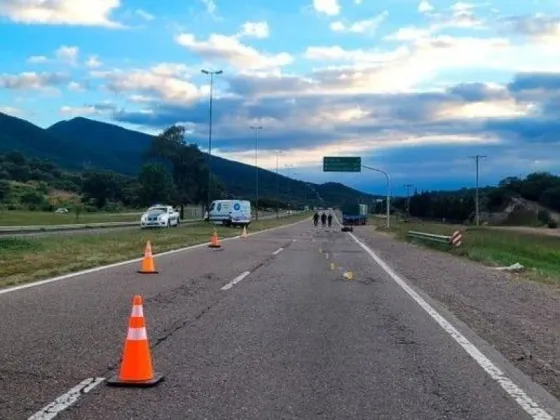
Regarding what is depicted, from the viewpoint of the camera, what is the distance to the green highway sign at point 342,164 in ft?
248

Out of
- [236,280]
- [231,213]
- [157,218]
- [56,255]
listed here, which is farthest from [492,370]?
[231,213]

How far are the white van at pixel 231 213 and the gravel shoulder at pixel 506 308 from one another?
40029 millimetres

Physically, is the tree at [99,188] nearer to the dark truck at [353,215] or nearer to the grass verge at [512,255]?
the dark truck at [353,215]

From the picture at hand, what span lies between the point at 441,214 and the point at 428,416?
15527 cm

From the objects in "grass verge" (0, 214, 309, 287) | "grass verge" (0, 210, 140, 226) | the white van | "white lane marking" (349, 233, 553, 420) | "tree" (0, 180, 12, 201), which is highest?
"tree" (0, 180, 12, 201)

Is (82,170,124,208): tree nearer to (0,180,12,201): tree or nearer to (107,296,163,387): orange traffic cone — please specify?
(0,180,12,201): tree

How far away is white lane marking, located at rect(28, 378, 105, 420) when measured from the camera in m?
5.67

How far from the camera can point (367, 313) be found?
11.9 meters

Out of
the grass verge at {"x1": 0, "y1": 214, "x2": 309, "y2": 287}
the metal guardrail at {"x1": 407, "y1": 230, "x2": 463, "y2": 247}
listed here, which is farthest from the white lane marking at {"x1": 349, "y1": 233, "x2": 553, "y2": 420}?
the metal guardrail at {"x1": 407, "y1": 230, "x2": 463, "y2": 247}

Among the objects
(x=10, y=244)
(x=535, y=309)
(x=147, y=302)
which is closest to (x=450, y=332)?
(x=535, y=309)

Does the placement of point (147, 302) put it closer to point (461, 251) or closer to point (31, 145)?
point (461, 251)

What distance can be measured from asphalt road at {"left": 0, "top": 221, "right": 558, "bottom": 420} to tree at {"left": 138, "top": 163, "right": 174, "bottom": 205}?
86.2 metres

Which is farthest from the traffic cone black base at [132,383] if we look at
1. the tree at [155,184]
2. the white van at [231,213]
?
the tree at [155,184]

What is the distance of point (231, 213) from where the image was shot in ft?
208
